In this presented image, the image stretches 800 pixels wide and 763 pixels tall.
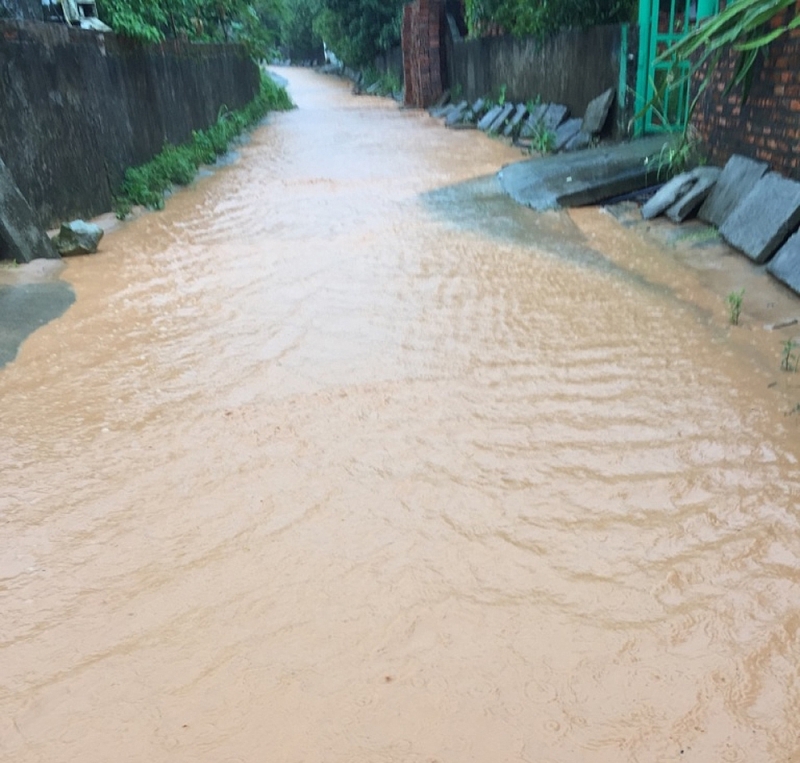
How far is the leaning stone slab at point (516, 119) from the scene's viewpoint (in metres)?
12.1

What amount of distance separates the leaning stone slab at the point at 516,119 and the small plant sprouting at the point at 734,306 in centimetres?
859

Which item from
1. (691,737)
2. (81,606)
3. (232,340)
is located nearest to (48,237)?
(232,340)

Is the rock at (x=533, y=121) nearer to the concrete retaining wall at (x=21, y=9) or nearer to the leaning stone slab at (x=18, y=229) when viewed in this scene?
the concrete retaining wall at (x=21, y=9)

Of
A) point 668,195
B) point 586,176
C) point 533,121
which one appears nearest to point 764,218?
point 668,195

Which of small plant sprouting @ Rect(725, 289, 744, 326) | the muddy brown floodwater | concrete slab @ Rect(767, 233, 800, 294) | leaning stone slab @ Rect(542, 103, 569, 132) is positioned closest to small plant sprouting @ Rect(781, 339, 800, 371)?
the muddy brown floodwater

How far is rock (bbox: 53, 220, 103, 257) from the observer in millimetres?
5996

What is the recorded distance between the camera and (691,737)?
6.15 ft

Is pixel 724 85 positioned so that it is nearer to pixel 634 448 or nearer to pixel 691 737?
pixel 634 448

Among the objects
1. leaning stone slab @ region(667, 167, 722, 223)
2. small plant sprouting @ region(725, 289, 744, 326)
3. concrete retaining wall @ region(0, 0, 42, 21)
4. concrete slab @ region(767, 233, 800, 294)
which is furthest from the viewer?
concrete retaining wall @ region(0, 0, 42, 21)

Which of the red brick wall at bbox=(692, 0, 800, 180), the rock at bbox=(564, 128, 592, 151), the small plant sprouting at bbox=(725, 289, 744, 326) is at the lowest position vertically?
the small plant sprouting at bbox=(725, 289, 744, 326)

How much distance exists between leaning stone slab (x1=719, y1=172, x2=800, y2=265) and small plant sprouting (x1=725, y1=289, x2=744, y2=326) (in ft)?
1.99

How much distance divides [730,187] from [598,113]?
4.40 metres

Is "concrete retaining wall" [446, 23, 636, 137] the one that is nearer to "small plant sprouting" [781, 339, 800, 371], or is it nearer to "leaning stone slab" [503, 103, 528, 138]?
"leaning stone slab" [503, 103, 528, 138]

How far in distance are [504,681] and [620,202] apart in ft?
18.9
